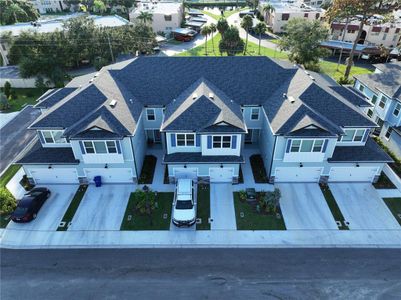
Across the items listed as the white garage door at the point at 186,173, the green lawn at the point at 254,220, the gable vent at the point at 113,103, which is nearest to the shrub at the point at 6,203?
the gable vent at the point at 113,103

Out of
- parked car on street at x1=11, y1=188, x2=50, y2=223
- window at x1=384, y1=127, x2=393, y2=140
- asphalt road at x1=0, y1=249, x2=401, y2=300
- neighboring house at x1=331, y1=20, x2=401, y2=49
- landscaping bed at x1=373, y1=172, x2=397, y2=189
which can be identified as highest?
neighboring house at x1=331, y1=20, x2=401, y2=49

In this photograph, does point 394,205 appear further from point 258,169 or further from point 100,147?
point 100,147

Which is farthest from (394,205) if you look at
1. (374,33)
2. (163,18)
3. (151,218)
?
(163,18)

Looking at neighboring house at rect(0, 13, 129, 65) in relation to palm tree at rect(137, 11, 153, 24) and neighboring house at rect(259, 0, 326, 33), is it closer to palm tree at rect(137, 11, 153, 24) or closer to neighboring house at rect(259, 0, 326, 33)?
palm tree at rect(137, 11, 153, 24)

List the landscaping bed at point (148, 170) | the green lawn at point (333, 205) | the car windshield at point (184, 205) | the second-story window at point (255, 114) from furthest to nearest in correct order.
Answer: the second-story window at point (255, 114), the landscaping bed at point (148, 170), the green lawn at point (333, 205), the car windshield at point (184, 205)

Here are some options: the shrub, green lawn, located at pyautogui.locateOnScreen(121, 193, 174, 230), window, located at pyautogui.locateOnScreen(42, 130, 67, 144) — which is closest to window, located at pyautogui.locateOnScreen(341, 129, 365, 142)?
green lawn, located at pyautogui.locateOnScreen(121, 193, 174, 230)

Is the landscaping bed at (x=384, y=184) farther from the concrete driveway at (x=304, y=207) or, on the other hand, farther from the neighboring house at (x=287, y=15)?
the neighboring house at (x=287, y=15)

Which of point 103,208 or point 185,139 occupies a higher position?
point 185,139
